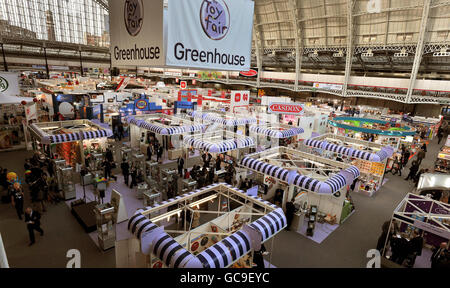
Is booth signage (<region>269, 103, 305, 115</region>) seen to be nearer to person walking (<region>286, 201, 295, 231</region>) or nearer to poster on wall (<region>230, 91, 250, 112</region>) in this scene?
poster on wall (<region>230, 91, 250, 112</region>)

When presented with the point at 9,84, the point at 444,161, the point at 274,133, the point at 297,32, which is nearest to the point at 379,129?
the point at 444,161

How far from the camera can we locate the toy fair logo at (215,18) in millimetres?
2604

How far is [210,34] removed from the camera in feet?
8.86

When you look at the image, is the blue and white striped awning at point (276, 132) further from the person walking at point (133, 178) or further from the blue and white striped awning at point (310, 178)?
the person walking at point (133, 178)

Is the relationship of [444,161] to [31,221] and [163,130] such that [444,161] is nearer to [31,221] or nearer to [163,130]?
[163,130]

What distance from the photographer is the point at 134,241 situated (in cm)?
546

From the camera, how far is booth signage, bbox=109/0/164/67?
232cm

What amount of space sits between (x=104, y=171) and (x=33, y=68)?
51.6 m

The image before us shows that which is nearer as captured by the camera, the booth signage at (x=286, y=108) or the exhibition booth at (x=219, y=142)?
the exhibition booth at (x=219, y=142)

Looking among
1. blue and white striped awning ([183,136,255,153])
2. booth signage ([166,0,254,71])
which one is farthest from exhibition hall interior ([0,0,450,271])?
blue and white striped awning ([183,136,255,153])

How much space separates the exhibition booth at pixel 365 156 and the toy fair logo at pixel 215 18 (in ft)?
36.4

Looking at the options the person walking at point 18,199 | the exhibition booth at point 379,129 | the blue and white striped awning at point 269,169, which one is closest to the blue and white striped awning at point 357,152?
the exhibition booth at point 379,129
